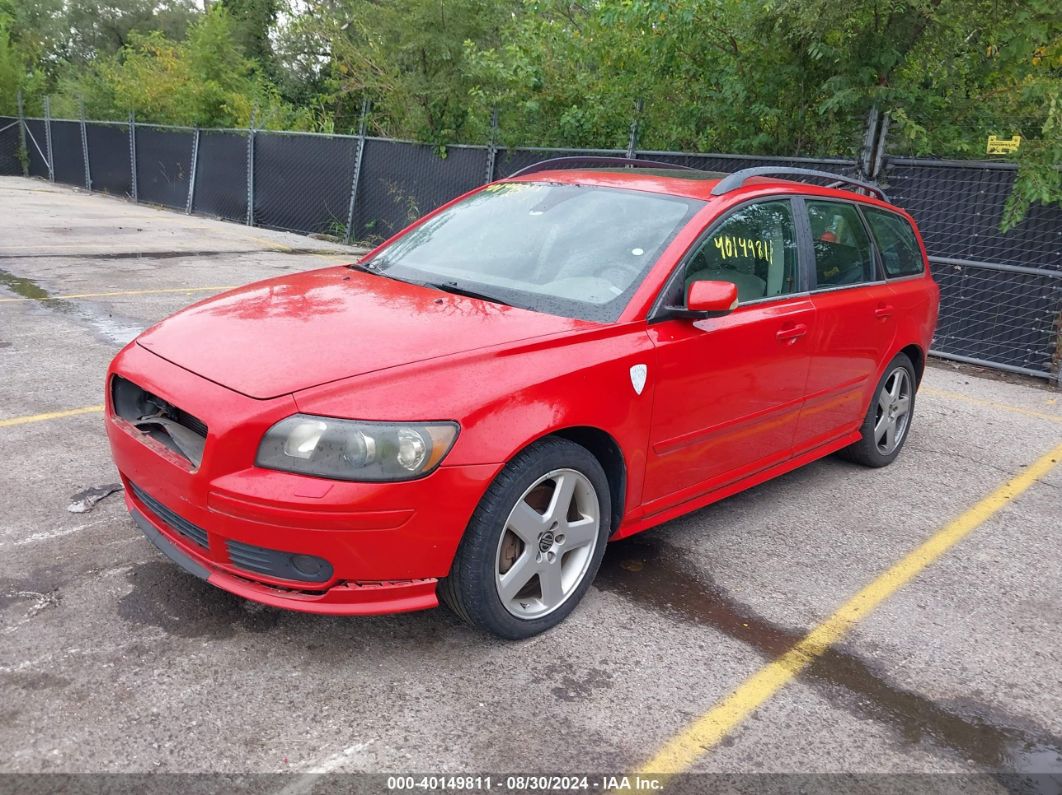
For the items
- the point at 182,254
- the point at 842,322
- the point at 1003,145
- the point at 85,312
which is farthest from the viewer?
the point at 182,254

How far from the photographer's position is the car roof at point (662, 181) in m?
3.89

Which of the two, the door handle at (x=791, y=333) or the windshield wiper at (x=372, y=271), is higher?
the windshield wiper at (x=372, y=271)

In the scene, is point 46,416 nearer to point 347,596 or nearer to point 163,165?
point 347,596

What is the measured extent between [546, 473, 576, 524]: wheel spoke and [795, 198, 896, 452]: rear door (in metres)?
1.70

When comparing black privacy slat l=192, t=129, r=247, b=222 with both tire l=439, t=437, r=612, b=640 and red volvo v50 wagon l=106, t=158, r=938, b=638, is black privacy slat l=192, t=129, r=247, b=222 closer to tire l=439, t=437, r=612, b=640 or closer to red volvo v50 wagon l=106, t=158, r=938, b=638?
red volvo v50 wagon l=106, t=158, r=938, b=638

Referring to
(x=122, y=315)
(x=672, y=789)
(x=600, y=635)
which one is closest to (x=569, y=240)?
(x=600, y=635)

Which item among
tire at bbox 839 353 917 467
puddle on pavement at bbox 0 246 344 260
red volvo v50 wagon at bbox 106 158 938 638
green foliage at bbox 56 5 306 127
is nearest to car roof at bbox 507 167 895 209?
red volvo v50 wagon at bbox 106 158 938 638

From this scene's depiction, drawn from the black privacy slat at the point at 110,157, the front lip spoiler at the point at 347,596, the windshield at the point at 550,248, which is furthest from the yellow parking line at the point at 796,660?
the black privacy slat at the point at 110,157

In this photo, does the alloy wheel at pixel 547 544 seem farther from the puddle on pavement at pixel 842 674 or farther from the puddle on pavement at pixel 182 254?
the puddle on pavement at pixel 182 254

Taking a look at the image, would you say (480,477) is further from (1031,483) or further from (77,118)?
(77,118)

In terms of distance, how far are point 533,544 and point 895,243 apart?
10.9 ft

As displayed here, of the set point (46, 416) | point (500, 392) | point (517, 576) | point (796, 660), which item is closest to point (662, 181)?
point (500, 392)

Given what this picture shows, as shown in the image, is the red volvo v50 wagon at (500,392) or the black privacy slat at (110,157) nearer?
the red volvo v50 wagon at (500,392)

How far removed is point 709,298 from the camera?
129 inches
